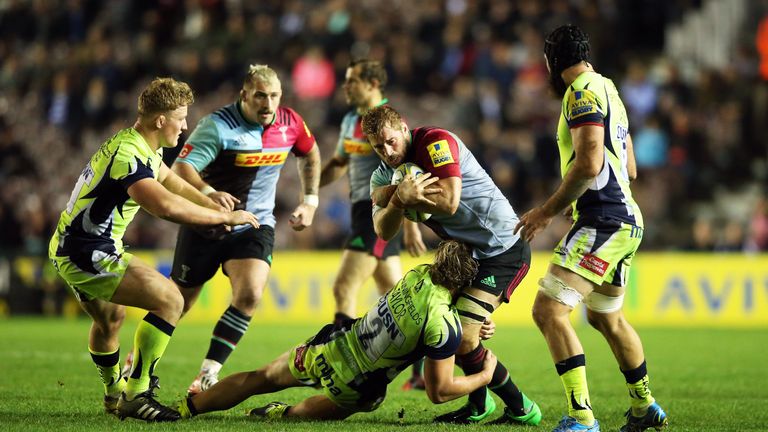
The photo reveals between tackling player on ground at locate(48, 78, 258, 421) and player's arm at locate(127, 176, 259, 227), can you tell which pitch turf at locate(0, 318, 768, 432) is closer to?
tackling player on ground at locate(48, 78, 258, 421)

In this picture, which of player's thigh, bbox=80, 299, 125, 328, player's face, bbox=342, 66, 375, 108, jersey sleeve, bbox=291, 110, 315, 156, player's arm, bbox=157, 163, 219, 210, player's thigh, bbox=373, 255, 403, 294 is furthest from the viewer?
player's thigh, bbox=373, 255, 403, 294

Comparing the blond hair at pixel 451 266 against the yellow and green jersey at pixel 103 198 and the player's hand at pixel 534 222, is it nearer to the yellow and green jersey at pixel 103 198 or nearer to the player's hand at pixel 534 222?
the player's hand at pixel 534 222

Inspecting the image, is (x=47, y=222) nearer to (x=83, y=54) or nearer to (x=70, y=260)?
(x=83, y=54)

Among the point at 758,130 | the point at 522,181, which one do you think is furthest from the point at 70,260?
the point at 758,130

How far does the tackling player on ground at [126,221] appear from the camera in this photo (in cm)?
656

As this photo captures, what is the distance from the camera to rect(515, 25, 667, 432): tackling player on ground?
6.12 m

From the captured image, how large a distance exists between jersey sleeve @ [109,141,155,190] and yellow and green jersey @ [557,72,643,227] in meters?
2.63

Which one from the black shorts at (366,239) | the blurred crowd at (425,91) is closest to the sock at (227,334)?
the black shorts at (366,239)

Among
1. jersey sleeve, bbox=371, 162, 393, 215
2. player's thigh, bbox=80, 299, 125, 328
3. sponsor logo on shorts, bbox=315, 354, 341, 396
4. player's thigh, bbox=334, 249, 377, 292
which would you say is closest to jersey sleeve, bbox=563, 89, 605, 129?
jersey sleeve, bbox=371, 162, 393, 215

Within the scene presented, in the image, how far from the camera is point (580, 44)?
6418 millimetres

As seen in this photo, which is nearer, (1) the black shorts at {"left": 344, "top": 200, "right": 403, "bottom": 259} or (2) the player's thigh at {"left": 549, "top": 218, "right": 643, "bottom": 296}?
(2) the player's thigh at {"left": 549, "top": 218, "right": 643, "bottom": 296}

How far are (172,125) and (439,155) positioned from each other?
181 centimetres

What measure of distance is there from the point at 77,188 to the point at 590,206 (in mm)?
3301

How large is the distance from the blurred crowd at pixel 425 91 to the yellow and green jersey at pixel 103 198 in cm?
1127
